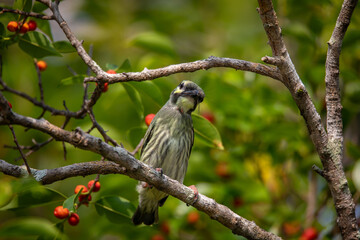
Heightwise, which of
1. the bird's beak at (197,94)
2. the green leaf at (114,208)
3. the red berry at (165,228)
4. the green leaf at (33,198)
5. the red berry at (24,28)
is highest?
the bird's beak at (197,94)

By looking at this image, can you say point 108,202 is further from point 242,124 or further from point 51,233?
point 242,124

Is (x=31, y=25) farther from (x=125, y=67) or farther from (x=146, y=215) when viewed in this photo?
(x=146, y=215)

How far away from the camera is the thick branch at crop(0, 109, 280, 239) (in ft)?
6.87

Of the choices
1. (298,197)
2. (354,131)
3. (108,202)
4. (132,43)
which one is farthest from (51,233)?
(354,131)

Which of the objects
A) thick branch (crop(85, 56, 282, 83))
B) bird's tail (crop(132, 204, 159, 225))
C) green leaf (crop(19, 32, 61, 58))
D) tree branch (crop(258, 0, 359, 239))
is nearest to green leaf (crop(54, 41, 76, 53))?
green leaf (crop(19, 32, 61, 58))

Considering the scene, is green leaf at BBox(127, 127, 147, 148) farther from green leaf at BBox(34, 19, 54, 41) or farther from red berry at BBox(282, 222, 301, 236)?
red berry at BBox(282, 222, 301, 236)

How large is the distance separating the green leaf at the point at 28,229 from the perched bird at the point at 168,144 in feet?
3.42

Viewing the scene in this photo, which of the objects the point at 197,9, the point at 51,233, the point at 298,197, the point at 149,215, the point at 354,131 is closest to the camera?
the point at 51,233

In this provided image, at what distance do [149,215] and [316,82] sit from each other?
6.66 feet

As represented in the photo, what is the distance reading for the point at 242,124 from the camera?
13.7 ft

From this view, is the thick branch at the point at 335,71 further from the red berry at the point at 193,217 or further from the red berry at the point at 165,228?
the red berry at the point at 165,228

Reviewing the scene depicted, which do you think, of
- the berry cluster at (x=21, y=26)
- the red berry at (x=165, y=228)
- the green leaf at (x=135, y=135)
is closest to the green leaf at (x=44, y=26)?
the berry cluster at (x=21, y=26)

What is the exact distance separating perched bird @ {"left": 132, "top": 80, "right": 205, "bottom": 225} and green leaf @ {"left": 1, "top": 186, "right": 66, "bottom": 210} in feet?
3.67

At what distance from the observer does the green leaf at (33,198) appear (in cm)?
271
